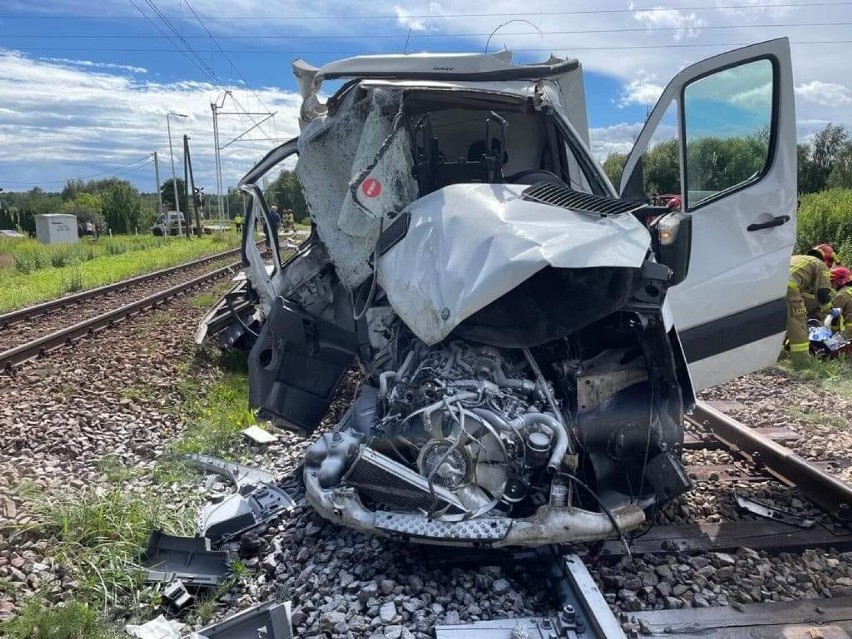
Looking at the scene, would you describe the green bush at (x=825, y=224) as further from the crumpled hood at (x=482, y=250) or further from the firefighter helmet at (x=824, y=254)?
the crumpled hood at (x=482, y=250)

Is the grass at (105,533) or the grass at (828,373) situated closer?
the grass at (105,533)

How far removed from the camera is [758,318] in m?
4.50

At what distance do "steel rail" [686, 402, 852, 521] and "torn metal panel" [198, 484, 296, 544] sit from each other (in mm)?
3165

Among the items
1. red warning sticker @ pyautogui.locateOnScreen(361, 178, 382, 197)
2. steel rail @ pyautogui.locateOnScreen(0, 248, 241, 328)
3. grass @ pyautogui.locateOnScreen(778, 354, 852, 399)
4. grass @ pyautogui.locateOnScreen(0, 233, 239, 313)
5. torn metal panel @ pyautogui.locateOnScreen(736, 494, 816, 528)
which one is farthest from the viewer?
grass @ pyautogui.locateOnScreen(0, 233, 239, 313)

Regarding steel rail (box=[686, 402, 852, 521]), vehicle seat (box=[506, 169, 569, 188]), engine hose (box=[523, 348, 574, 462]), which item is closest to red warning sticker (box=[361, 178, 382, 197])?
vehicle seat (box=[506, 169, 569, 188])

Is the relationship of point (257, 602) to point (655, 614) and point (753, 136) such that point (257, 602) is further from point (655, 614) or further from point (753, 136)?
point (753, 136)

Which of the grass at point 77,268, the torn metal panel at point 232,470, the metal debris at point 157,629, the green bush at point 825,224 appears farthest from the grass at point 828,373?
the grass at point 77,268

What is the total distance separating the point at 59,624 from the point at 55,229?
141 feet

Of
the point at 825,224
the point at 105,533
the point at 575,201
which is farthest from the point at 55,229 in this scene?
the point at 575,201

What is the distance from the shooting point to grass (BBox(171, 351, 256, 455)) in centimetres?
541

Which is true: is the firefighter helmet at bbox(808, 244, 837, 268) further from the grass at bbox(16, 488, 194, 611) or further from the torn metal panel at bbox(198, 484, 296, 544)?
the grass at bbox(16, 488, 194, 611)

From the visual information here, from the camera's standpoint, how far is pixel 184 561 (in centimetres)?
352

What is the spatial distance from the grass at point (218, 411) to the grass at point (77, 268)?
21.9 ft

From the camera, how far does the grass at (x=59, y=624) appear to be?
2.95 m
